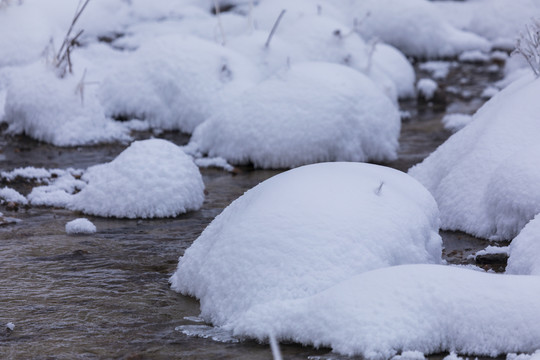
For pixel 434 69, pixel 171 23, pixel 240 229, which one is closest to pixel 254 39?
pixel 171 23

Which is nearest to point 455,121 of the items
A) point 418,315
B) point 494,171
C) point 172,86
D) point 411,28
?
point 172,86

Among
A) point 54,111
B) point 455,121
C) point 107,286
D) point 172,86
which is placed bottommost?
point 107,286

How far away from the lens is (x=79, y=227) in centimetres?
536

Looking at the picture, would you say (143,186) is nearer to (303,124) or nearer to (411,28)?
(303,124)

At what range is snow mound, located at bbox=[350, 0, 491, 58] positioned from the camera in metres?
12.7

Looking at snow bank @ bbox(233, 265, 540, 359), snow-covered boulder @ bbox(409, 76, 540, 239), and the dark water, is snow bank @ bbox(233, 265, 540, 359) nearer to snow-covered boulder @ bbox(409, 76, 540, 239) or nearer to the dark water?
the dark water

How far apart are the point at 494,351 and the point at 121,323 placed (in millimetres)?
1754

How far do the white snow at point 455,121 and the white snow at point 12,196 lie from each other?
4.77m

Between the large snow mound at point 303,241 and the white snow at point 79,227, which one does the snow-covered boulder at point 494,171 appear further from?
the white snow at point 79,227

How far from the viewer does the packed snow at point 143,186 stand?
19.0 ft

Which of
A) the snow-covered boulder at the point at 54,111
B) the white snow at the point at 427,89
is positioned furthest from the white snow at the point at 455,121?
the snow-covered boulder at the point at 54,111

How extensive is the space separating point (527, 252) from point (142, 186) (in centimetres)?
287

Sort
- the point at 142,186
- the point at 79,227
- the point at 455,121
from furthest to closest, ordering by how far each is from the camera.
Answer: the point at 455,121, the point at 142,186, the point at 79,227

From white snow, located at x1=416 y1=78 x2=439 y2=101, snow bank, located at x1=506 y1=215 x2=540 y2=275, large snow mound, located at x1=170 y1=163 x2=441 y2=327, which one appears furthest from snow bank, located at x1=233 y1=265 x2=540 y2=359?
white snow, located at x1=416 y1=78 x2=439 y2=101
